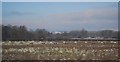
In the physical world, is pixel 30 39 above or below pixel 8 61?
below

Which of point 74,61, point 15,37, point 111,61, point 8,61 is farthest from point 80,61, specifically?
point 15,37

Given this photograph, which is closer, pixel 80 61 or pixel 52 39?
pixel 80 61

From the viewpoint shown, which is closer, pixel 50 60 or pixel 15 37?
pixel 50 60

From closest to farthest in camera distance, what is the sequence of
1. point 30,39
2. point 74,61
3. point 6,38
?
1. point 74,61
2. point 6,38
3. point 30,39

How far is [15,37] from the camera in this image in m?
49.5

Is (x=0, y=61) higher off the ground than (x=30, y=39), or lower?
higher

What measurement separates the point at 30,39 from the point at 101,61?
111ft

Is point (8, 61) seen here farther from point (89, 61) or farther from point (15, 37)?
point (15, 37)

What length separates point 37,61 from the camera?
19.8 meters

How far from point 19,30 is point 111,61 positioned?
2849 centimetres

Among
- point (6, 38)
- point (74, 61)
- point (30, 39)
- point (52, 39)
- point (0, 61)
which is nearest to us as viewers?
Answer: point (0, 61)

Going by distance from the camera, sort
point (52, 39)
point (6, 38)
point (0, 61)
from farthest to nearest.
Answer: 1. point (52, 39)
2. point (6, 38)
3. point (0, 61)

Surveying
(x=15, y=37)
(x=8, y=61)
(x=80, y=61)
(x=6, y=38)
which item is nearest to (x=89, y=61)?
(x=80, y=61)

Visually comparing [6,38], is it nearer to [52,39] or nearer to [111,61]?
[52,39]
